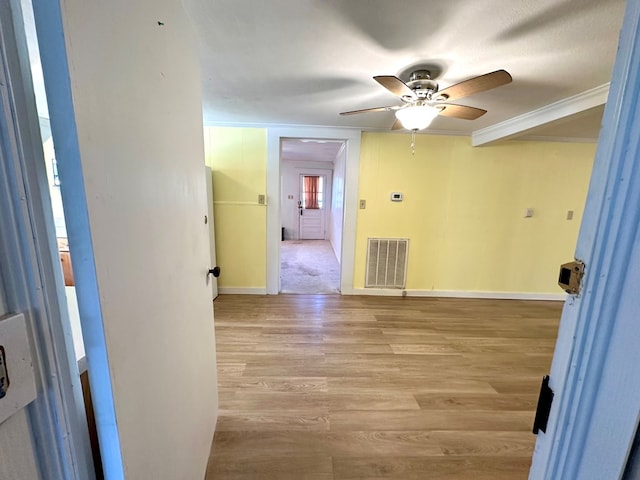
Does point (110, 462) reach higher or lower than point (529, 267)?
higher

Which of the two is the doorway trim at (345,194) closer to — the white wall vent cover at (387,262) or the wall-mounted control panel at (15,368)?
the white wall vent cover at (387,262)

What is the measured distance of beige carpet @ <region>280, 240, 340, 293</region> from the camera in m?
3.63

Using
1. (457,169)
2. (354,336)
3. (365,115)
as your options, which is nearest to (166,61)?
(365,115)

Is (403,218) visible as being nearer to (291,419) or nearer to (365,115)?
(365,115)

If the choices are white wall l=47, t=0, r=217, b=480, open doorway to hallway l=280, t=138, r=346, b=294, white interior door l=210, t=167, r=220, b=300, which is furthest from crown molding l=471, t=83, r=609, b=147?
white interior door l=210, t=167, r=220, b=300

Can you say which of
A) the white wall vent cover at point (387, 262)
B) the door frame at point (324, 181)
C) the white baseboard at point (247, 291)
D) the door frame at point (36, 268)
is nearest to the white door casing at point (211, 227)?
the white baseboard at point (247, 291)

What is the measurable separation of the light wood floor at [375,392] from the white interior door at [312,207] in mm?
4358

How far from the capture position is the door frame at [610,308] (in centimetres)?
43

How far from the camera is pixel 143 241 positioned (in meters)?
0.64

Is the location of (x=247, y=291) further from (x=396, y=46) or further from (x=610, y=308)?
(x=610, y=308)

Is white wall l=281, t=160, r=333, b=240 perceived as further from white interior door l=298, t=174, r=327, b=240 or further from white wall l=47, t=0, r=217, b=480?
white wall l=47, t=0, r=217, b=480

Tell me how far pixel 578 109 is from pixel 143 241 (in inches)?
117

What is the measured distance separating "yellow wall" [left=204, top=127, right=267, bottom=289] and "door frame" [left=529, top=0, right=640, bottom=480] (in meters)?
2.97

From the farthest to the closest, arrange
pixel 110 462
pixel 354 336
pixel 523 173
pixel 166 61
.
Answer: pixel 523 173
pixel 354 336
pixel 166 61
pixel 110 462
